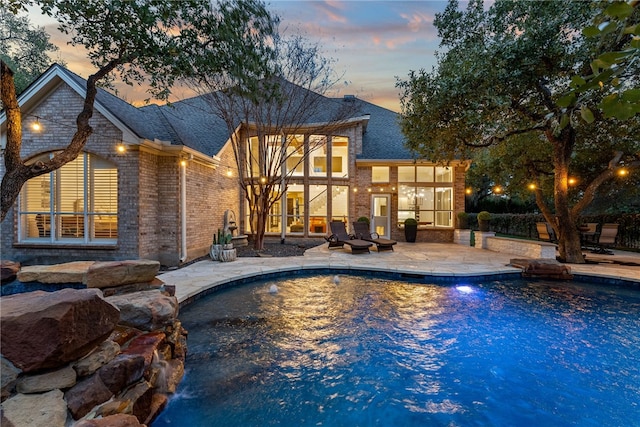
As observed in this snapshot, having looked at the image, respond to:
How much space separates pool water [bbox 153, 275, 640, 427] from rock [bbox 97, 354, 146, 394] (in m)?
0.60

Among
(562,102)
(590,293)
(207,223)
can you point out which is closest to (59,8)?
(207,223)

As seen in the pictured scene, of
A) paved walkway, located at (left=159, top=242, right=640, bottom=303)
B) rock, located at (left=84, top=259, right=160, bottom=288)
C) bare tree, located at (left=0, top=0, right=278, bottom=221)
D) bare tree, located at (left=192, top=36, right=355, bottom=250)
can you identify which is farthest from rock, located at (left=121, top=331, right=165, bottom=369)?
bare tree, located at (left=192, top=36, right=355, bottom=250)

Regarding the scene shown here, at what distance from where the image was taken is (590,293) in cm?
710

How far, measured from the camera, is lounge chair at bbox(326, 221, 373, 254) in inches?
425

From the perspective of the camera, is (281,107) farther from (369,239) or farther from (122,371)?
(122,371)

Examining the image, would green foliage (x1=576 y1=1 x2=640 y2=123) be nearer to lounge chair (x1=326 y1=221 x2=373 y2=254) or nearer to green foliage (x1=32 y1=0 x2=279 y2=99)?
green foliage (x1=32 y1=0 x2=279 y2=99)

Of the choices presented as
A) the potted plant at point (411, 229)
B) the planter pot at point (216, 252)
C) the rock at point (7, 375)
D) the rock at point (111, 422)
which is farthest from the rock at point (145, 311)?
the potted plant at point (411, 229)

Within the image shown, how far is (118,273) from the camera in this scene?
13.9ft

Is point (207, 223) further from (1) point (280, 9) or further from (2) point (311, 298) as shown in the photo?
(1) point (280, 9)

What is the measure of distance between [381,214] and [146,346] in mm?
12720

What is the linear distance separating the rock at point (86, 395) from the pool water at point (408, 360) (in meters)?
0.75

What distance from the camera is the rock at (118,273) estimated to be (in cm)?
413

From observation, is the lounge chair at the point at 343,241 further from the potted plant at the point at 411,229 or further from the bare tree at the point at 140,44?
the bare tree at the point at 140,44

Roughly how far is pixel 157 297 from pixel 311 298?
3361 mm
